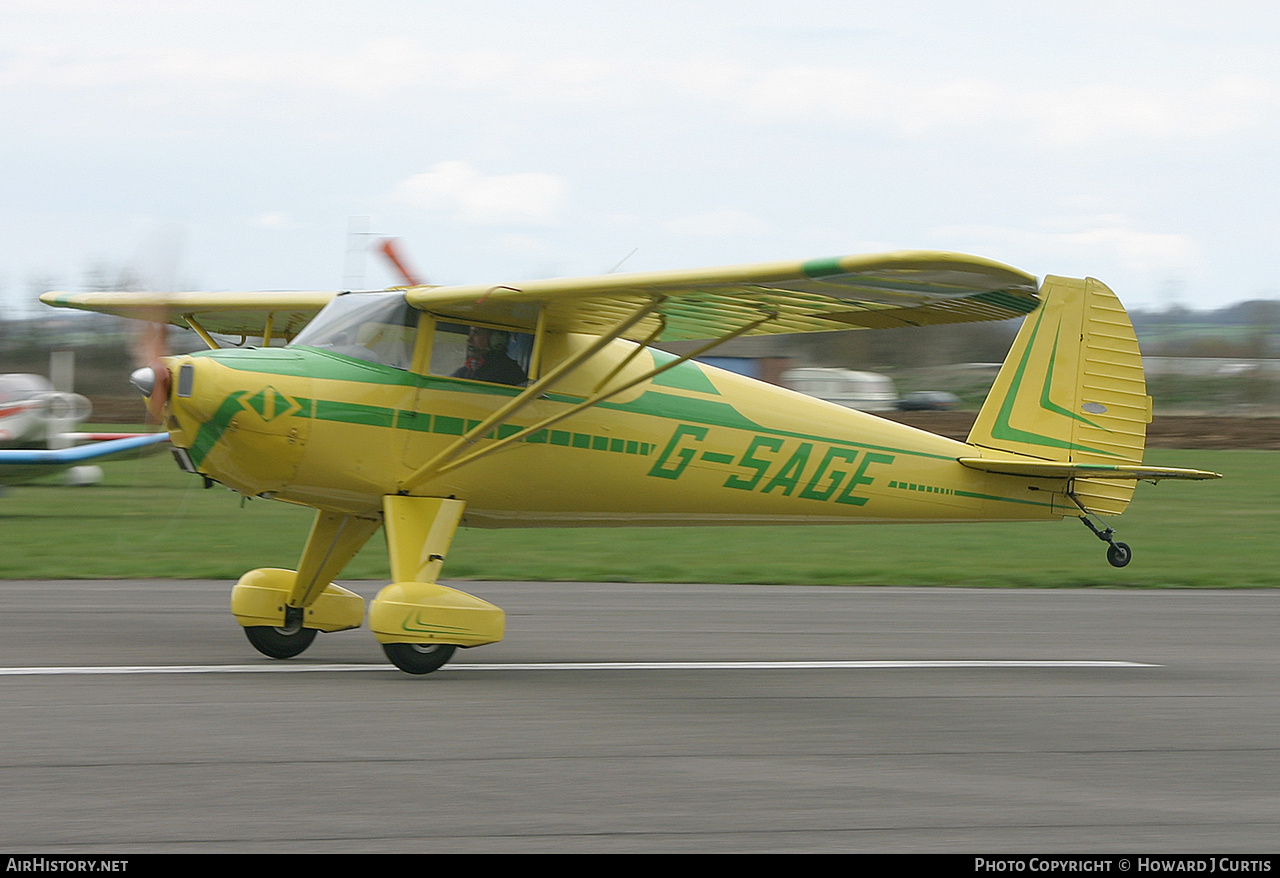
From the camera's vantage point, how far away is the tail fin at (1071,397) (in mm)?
11148

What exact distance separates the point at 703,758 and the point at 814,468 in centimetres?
411

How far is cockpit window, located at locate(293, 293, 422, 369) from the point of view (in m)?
8.47

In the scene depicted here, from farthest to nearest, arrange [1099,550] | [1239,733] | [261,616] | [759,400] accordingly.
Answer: [1099,550] < [759,400] < [261,616] < [1239,733]

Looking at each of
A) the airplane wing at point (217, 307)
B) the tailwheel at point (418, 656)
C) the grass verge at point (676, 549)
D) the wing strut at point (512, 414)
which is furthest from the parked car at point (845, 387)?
the tailwheel at point (418, 656)

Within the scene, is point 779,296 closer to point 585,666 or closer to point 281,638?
point 585,666

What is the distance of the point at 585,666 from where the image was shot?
29.0ft

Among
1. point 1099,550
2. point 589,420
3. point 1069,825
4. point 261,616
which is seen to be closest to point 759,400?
point 589,420

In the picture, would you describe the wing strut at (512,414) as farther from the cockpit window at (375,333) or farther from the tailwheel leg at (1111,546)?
the tailwheel leg at (1111,546)

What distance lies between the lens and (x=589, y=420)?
9172mm

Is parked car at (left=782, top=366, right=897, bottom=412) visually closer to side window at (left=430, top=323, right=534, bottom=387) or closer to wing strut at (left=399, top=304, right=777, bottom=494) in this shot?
side window at (left=430, top=323, right=534, bottom=387)

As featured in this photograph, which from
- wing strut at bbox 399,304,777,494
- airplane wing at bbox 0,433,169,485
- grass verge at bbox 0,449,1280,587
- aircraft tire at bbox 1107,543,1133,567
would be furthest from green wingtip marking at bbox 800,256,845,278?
airplane wing at bbox 0,433,169,485

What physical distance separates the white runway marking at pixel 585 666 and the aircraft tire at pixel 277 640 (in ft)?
0.68

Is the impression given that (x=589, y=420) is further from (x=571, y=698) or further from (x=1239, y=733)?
(x=1239, y=733)

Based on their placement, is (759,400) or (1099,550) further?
(1099,550)
